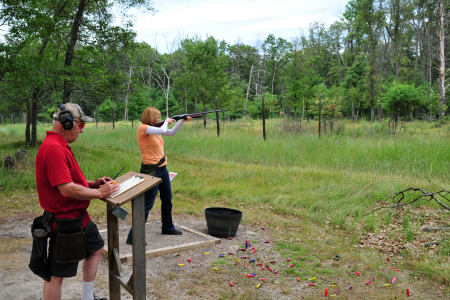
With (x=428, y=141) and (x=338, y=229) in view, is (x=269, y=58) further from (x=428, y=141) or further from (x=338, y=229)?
(x=338, y=229)

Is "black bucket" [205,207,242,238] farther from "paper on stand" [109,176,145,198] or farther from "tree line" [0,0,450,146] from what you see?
"tree line" [0,0,450,146]

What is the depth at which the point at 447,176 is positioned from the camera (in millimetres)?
9102

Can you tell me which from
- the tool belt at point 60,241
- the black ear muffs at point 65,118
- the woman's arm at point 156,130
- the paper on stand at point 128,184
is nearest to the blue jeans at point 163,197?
the woman's arm at point 156,130

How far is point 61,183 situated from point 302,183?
721cm

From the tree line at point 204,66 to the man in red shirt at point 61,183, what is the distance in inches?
238

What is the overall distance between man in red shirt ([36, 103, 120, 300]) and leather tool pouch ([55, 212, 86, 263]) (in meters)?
0.06

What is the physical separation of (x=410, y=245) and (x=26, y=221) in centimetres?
657

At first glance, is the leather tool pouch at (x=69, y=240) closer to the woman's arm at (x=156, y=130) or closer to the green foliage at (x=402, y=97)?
the woman's arm at (x=156, y=130)

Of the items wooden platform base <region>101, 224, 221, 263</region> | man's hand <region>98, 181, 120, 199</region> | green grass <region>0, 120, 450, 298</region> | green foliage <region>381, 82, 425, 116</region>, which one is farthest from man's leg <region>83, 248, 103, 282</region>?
green foliage <region>381, 82, 425, 116</region>

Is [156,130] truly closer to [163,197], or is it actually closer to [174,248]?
[163,197]

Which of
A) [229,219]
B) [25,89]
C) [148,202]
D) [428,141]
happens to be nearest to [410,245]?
[229,219]

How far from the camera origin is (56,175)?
2506 mm

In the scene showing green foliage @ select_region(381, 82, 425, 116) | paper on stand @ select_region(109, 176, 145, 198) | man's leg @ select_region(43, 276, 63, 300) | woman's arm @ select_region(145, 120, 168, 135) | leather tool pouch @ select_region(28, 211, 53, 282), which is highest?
green foliage @ select_region(381, 82, 425, 116)

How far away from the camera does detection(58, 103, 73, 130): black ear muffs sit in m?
2.65
